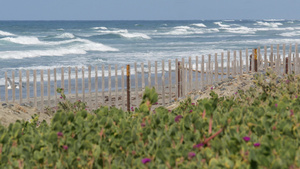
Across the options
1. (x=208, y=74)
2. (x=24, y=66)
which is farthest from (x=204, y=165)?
(x=24, y=66)

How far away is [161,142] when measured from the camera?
2688 mm

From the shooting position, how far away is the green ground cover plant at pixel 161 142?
A: 237 cm

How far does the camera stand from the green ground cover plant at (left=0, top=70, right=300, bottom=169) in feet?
7.78

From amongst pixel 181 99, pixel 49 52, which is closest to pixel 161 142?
pixel 181 99

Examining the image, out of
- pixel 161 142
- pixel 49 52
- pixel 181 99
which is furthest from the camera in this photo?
pixel 49 52

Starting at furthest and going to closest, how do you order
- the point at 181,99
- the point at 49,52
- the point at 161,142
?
the point at 49,52, the point at 181,99, the point at 161,142

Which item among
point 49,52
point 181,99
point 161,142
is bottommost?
point 49,52

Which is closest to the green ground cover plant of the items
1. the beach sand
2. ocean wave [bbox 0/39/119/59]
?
the beach sand

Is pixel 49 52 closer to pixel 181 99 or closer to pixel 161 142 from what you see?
pixel 181 99

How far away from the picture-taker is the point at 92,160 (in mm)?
2514

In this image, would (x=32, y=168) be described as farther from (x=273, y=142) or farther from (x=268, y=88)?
(x=268, y=88)

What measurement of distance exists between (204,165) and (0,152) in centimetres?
122

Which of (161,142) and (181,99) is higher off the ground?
(161,142)

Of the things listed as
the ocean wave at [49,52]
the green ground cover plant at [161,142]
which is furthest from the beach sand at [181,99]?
the ocean wave at [49,52]
